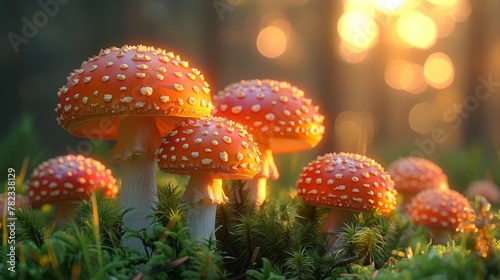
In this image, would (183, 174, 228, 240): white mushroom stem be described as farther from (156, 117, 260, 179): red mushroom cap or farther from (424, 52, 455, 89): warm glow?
(424, 52, 455, 89): warm glow

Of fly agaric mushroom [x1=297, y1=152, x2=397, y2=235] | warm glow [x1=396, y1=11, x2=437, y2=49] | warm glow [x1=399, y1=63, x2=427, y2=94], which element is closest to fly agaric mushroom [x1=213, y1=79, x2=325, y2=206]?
fly agaric mushroom [x1=297, y1=152, x2=397, y2=235]

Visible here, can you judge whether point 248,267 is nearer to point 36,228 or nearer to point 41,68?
point 36,228

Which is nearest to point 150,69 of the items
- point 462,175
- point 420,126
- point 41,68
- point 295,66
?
point 462,175

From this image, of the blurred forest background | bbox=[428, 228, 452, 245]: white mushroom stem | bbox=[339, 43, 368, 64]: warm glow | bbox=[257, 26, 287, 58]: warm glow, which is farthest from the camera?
bbox=[257, 26, 287, 58]: warm glow

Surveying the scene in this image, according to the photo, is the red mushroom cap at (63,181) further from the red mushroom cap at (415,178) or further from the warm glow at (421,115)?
the warm glow at (421,115)

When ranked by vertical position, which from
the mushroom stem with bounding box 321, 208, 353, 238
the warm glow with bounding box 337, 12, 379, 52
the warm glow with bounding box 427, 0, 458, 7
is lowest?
the mushroom stem with bounding box 321, 208, 353, 238

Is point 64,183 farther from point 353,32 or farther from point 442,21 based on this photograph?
point 442,21
